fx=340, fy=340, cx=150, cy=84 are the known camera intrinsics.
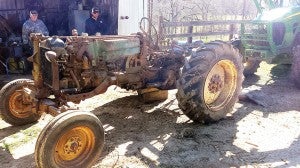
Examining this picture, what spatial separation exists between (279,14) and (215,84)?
11.7ft

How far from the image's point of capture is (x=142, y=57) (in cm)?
536

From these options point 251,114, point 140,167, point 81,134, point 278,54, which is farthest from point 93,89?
point 278,54

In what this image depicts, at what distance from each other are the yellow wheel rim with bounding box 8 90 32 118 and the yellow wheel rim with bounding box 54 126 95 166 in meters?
1.52

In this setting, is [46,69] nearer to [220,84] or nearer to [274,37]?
[220,84]

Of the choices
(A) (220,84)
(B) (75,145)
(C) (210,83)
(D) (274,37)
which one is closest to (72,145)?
(B) (75,145)

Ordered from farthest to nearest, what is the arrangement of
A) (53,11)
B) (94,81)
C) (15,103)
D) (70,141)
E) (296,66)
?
(53,11), (296,66), (15,103), (94,81), (70,141)

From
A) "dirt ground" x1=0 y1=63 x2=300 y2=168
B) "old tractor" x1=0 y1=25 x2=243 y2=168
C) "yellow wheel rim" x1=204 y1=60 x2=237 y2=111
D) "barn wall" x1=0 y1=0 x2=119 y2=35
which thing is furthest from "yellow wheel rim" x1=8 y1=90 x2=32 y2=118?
"barn wall" x1=0 y1=0 x2=119 y2=35

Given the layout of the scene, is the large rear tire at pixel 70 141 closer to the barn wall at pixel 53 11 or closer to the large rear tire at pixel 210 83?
the large rear tire at pixel 210 83

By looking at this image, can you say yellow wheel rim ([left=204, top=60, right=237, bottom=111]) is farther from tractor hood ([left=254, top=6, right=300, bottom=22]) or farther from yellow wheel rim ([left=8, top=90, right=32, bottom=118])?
tractor hood ([left=254, top=6, right=300, bottom=22])

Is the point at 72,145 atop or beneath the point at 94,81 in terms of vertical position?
beneath

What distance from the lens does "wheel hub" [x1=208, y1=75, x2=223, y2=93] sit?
17.5 feet

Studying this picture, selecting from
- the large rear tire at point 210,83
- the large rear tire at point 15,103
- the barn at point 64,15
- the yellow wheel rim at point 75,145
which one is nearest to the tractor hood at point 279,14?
the large rear tire at point 210,83

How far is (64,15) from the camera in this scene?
40.9 ft

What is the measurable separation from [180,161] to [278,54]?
4.81 meters
